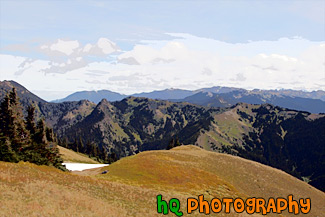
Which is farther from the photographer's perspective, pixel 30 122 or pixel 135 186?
pixel 30 122

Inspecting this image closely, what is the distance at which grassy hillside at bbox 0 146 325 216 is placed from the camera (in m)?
26.9

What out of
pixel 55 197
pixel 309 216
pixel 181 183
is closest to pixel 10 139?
pixel 55 197

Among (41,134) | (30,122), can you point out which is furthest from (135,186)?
(30,122)

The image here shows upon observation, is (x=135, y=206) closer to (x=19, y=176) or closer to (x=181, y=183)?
(x=19, y=176)

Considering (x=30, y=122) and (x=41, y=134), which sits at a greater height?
(x=30, y=122)

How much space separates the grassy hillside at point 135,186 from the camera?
2694 cm

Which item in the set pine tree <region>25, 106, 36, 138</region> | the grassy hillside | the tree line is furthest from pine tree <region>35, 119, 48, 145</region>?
the grassy hillside

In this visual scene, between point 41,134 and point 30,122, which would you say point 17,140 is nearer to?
point 41,134

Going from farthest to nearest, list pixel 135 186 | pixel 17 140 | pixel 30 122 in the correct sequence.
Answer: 1. pixel 30 122
2. pixel 17 140
3. pixel 135 186

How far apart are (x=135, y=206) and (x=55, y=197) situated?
992 centimetres

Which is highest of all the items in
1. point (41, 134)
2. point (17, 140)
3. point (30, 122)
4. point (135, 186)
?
point (30, 122)

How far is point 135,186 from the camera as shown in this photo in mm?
49312

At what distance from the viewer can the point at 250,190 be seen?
2781 inches

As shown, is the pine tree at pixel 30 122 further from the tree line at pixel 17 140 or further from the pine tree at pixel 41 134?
the tree line at pixel 17 140
